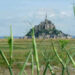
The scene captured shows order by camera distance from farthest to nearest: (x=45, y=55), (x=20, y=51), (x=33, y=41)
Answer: (x=20, y=51) < (x=45, y=55) < (x=33, y=41)

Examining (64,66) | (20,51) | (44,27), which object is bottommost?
(20,51)

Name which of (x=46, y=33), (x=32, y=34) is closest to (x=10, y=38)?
(x=32, y=34)

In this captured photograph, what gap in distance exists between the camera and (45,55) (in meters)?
A: 1.04

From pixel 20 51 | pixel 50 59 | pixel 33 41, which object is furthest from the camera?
pixel 20 51

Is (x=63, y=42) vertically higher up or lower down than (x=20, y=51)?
higher up

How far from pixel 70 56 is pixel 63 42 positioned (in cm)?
6

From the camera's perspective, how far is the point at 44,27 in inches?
38.4

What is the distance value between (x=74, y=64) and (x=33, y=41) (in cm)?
13

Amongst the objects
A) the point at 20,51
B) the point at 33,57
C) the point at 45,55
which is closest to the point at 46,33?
the point at 45,55

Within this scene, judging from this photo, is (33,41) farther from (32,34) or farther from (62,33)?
(62,33)

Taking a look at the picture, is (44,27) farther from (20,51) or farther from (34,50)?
(20,51)

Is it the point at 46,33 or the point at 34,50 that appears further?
the point at 46,33

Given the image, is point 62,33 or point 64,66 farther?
point 62,33

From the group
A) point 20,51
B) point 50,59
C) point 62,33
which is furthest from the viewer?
point 20,51
